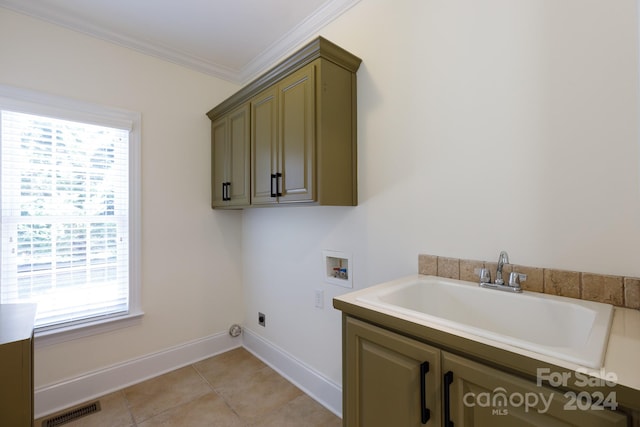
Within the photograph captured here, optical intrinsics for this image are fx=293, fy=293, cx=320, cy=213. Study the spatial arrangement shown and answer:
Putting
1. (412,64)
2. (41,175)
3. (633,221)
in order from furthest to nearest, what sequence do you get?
1. (41,175)
2. (412,64)
3. (633,221)

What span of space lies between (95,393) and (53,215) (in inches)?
51.7

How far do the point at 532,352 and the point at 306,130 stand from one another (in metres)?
1.42

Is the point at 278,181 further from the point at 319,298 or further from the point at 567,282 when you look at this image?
the point at 567,282

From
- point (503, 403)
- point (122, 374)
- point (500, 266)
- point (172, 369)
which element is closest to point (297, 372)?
point (172, 369)

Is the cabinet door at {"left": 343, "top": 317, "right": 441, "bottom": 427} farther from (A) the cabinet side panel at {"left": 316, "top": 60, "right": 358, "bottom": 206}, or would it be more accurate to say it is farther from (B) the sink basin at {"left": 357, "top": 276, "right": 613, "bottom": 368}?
(A) the cabinet side panel at {"left": 316, "top": 60, "right": 358, "bottom": 206}

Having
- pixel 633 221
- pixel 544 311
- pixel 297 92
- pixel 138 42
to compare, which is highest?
pixel 138 42

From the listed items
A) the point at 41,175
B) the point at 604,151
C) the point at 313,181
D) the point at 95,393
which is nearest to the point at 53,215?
the point at 41,175

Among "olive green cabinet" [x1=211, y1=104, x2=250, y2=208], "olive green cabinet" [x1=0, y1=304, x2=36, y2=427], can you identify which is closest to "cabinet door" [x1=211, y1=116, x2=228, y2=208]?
"olive green cabinet" [x1=211, y1=104, x2=250, y2=208]

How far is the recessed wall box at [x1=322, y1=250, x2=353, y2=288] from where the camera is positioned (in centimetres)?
191

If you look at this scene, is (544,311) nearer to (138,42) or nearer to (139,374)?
(139,374)

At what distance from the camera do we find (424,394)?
87 centimetres

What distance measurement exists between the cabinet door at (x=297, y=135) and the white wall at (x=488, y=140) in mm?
344

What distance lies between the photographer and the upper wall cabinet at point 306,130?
1.66 meters

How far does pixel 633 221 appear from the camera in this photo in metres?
1.00
